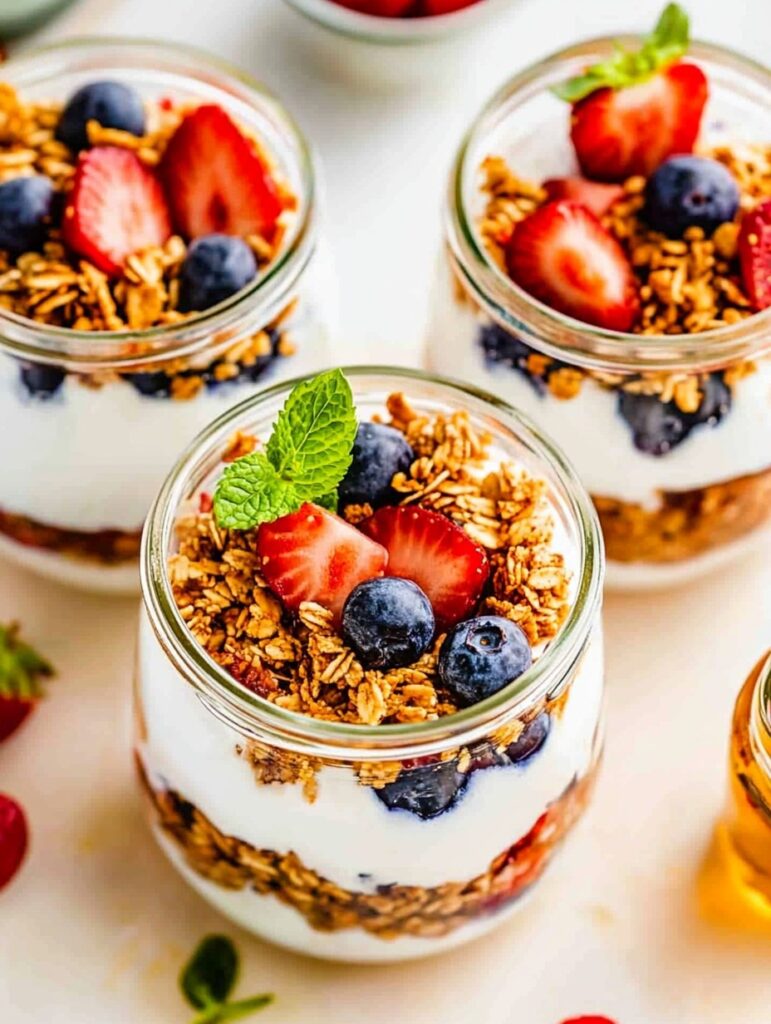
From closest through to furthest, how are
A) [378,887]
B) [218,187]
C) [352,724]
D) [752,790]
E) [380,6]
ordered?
[352,724] < [378,887] < [752,790] < [218,187] < [380,6]

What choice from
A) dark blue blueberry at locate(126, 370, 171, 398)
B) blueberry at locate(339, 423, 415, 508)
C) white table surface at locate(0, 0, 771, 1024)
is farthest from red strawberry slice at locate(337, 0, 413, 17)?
blueberry at locate(339, 423, 415, 508)

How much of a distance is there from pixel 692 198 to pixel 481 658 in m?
0.53

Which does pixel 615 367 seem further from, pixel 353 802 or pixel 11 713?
pixel 11 713

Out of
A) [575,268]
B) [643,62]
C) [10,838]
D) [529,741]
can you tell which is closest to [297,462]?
[529,741]

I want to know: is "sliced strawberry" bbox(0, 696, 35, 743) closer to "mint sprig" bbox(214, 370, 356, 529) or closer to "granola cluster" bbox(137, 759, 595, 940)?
"granola cluster" bbox(137, 759, 595, 940)

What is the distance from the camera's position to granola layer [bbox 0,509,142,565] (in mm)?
1463

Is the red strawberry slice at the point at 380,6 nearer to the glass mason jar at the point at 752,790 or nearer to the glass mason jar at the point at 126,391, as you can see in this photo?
the glass mason jar at the point at 126,391

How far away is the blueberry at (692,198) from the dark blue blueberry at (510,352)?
0.17 m

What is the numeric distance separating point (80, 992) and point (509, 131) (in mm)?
850

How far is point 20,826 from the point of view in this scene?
139 centimetres

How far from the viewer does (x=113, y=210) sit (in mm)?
1404

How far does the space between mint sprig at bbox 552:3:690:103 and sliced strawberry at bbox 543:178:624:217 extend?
80 millimetres

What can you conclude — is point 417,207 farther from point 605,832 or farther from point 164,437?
point 605,832

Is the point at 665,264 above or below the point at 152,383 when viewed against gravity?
above
